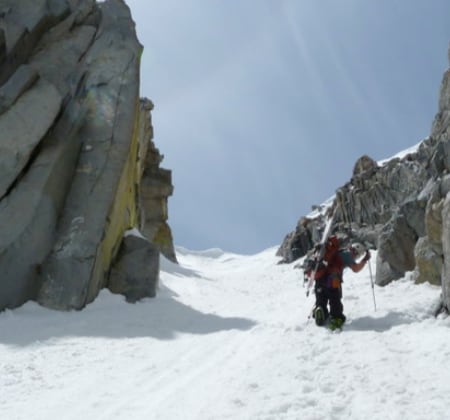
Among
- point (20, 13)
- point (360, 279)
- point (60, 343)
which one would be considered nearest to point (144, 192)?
point (20, 13)

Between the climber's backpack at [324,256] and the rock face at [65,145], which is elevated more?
the rock face at [65,145]

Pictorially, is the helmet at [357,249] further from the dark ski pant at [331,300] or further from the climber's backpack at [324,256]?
the dark ski pant at [331,300]

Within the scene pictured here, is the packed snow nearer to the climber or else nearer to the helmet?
the climber

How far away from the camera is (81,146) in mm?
19000

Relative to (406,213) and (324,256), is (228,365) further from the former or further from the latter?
(406,213)

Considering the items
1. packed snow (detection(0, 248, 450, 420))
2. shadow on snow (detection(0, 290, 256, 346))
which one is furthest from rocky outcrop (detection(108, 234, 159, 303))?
packed snow (detection(0, 248, 450, 420))

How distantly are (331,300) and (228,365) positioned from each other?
4.36m

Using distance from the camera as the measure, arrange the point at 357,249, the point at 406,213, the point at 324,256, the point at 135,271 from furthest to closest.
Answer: the point at 406,213
the point at 135,271
the point at 357,249
the point at 324,256

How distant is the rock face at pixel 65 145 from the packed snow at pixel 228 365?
1.75 metres

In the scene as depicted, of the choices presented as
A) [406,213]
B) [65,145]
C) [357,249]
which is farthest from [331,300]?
[65,145]

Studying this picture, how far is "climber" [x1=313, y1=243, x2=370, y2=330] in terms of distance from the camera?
11617 mm

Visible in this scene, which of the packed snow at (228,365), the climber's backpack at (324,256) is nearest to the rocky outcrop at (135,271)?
the packed snow at (228,365)

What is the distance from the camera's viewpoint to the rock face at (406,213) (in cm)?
1466

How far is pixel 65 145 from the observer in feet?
59.6
